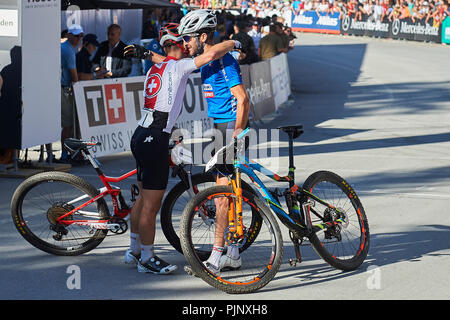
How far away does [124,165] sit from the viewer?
458 inches

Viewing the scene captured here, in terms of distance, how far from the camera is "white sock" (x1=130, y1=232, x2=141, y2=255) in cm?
660

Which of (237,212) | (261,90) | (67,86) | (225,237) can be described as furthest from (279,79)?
(237,212)

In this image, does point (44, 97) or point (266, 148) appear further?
point (266, 148)

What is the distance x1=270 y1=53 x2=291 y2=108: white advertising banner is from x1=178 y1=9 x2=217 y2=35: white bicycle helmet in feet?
42.0

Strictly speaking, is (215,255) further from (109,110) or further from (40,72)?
(109,110)

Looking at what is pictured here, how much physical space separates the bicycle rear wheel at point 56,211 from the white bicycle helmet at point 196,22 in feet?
5.22

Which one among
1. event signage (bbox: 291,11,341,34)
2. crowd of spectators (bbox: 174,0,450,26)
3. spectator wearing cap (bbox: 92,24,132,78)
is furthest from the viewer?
event signage (bbox: 291,11,341,34)

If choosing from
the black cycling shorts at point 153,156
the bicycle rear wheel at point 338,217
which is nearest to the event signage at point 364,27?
the bicycle rear wheel at point 338,217

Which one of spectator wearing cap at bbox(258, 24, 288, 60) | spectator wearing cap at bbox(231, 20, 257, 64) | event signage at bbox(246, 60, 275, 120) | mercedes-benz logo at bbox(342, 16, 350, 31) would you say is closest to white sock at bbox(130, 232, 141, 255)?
event signage at bbox(246, 60, 275, 120)

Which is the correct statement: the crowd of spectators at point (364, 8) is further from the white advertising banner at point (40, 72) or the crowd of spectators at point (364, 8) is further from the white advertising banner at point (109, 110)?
the white advertising banner at point (40, 72)

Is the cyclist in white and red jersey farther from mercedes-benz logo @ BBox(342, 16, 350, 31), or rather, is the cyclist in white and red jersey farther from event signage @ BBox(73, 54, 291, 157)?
mercedes-benz logo @ BBox(342, 16, 350, 31)

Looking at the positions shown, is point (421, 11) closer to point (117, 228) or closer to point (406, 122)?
point (406, 122)
